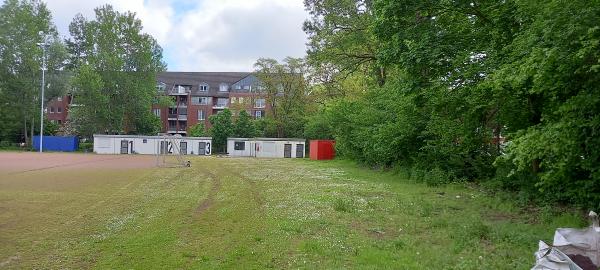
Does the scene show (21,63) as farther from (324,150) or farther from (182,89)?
(324,150)

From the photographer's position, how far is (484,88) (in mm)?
11344

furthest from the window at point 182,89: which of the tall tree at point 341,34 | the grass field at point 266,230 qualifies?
the grass field at point 266,230

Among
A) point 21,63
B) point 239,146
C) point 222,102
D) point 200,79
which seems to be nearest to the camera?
point 239,146

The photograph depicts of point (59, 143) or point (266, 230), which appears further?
point (59, 143)

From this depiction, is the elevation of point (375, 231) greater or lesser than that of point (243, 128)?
lesser

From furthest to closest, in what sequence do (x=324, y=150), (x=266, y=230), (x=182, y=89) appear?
(x=182, y=89) → (x=324, y=150) → (x=266, y=230)

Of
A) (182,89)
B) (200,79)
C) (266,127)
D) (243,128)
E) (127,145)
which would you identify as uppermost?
(200,79)

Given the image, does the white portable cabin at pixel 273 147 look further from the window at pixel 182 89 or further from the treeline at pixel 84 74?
the window at pixel 182 89

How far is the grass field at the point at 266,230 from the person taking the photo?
7.94 meters

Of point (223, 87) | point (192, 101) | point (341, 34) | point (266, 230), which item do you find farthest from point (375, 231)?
point (223, 87)

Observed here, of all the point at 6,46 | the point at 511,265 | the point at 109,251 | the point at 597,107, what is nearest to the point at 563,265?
the point at 511,265

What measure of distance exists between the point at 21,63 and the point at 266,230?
258 ft

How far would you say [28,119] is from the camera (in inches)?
3068

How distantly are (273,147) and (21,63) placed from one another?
41250 mm
